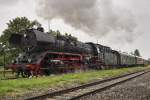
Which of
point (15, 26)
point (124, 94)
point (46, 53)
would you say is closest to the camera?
point (124, 94)

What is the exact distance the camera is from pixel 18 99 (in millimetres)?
10602

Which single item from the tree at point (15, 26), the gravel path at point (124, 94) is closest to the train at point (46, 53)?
the gravel path at point (124, 94)

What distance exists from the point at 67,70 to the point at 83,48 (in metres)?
4.00

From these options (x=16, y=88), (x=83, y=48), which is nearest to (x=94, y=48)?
(x=83, y=48)

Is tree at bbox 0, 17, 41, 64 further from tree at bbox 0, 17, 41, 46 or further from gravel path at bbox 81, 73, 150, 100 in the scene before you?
gravel path at bbox 81, 73, 150, 100

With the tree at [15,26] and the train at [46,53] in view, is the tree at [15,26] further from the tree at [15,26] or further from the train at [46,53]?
the train at [46,53]

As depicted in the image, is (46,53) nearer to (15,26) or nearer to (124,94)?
(124,94)

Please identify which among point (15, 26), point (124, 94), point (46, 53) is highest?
point (15, 26)

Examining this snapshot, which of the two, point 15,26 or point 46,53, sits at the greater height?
point 15,26

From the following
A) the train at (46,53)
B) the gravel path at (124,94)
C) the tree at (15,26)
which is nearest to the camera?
the gravel path at (124,94)

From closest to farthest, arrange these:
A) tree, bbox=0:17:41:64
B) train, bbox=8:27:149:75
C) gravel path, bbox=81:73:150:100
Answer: gravel path, bbox=81:73:150:100 < train, bbox=8:27:149:75 < tree, bbox=0:17:41:64

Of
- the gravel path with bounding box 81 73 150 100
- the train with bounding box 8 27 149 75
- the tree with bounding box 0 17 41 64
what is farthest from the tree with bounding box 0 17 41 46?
the gravel path with bounding box 81 73 150 100

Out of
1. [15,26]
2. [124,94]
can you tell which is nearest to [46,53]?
[124,94]

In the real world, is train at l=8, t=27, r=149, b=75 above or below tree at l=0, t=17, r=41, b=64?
below
